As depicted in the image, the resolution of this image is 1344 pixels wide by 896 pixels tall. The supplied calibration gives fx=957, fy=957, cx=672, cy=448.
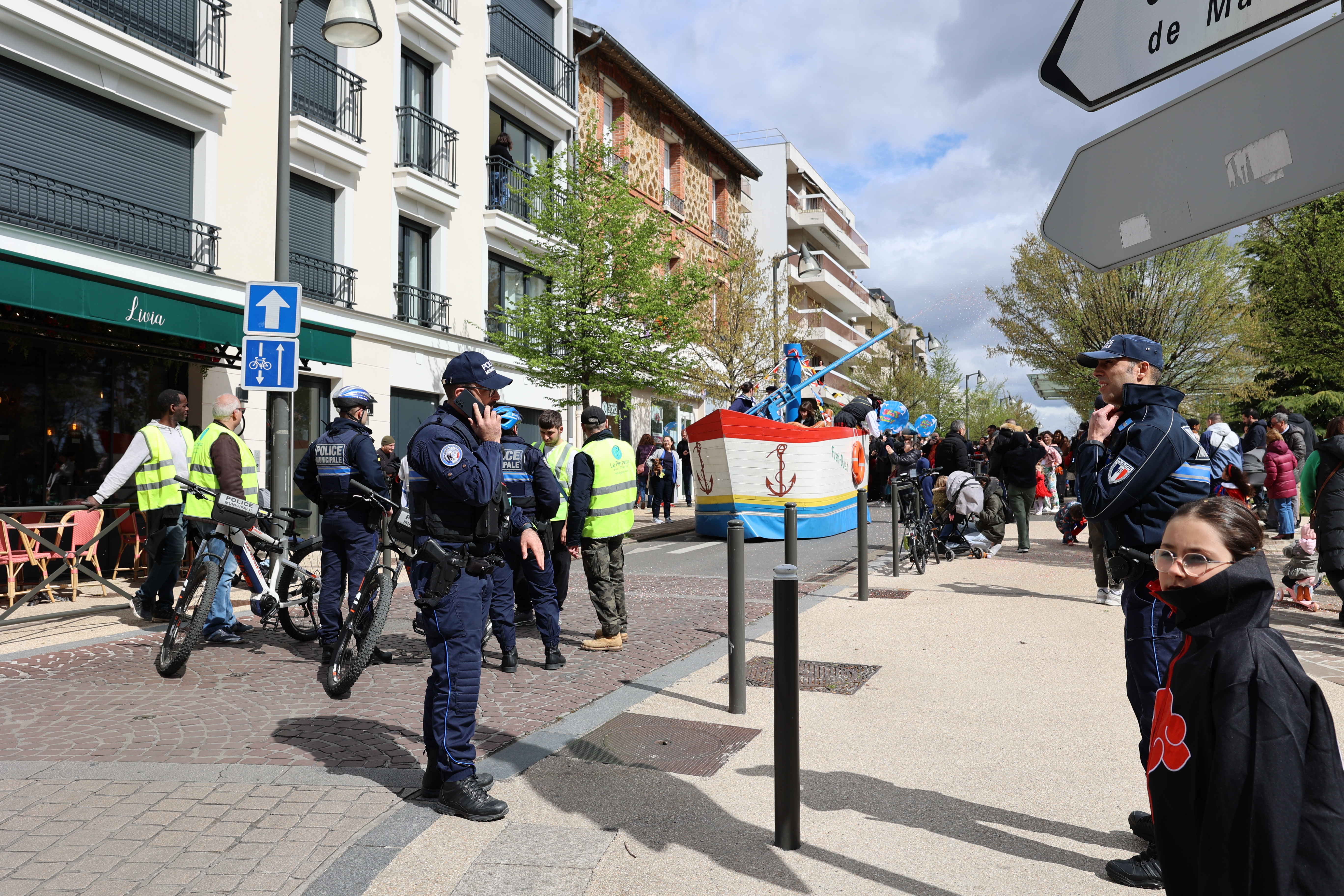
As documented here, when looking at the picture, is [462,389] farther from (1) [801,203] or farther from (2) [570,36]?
(1) [801,203]

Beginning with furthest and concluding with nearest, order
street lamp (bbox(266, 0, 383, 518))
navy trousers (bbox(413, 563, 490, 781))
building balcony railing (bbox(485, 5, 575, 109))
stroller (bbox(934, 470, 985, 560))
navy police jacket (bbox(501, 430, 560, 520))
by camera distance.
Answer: building balcony railing (bbox(485, 5, 575, 109)) → stroller (bbox(934, 470, 985, 560)) → street lamp (bbox(266, 0, 383, 518)) → navy police jacket (bbox(501, 430, 560, 520)) → navy trousers (bbox(413, 563, 490, 781))

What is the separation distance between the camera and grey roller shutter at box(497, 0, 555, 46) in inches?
891

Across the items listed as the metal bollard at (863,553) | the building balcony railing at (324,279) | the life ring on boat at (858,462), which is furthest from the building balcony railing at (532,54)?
the metal bollard at (863,553)

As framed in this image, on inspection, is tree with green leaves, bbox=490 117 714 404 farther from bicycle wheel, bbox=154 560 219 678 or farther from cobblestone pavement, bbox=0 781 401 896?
cobblestone pavement, bbox=0 781 401 896

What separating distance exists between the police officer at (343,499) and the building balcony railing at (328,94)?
11.3 m

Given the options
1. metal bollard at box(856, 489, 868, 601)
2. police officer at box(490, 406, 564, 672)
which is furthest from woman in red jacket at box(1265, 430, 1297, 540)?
police officer at box(490, 406, 564, 672)

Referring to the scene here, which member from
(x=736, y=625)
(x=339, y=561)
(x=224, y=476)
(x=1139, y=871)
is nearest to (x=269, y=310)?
(x=224, y=476)

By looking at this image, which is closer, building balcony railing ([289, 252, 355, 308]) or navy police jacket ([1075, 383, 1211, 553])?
navy police jacket ([1075, 383, 1211, 553])

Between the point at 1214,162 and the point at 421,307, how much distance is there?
18.5 meters

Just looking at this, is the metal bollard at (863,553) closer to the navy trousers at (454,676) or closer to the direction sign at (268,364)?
the direction sign at (268,364)

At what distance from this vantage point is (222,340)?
469 inches

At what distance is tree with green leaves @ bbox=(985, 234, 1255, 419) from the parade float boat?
10.7 m

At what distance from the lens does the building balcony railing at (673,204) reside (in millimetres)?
30641

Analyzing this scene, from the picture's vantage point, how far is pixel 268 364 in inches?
350
